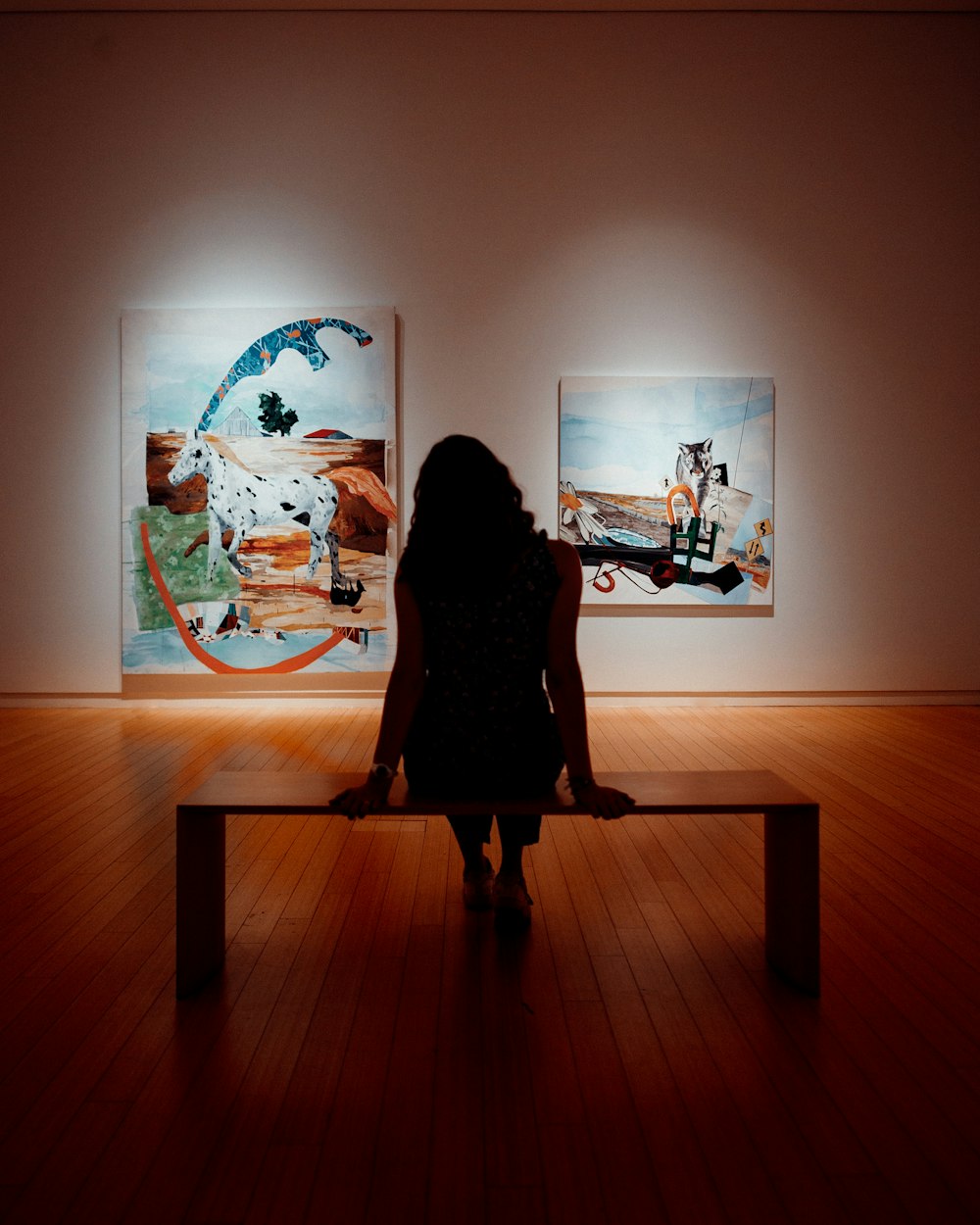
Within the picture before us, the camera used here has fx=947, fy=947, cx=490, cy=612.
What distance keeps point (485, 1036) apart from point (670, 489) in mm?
5502

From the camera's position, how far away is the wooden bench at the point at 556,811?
8.18 feet

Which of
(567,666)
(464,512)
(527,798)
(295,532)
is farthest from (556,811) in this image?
(295,532)

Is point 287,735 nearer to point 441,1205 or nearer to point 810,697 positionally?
point 810,697

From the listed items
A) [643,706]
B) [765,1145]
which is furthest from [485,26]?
[765,1145]

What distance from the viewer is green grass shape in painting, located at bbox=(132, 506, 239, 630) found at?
7.15m

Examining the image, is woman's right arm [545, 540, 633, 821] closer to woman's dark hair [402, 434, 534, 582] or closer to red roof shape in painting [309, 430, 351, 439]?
woman's dark hair [402, 434, 534, 582]

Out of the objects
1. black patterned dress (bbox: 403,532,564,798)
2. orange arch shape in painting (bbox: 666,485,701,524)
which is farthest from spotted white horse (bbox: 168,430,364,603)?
black patterned dress (bbox: 403,532,564,798)

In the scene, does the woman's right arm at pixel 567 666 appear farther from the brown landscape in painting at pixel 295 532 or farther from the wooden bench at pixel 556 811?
the brown landscape in painting at pixel 295 532

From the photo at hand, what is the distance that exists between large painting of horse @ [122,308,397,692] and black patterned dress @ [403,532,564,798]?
179 inches

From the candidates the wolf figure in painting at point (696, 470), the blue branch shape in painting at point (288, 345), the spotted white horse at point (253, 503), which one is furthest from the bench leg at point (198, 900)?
the wolf figure in painting at point (696, 470)

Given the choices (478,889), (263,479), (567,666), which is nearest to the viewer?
(567,666)

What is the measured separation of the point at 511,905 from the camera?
2945 millimetres

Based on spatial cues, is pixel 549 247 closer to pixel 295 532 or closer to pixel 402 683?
pixel 295 532

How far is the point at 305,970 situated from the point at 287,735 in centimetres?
358
